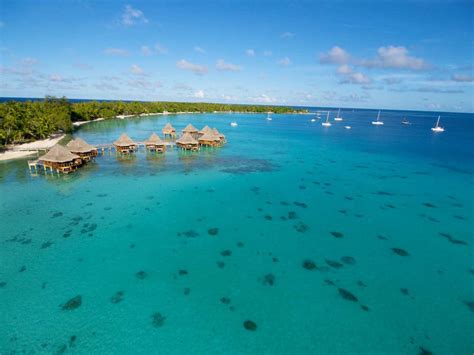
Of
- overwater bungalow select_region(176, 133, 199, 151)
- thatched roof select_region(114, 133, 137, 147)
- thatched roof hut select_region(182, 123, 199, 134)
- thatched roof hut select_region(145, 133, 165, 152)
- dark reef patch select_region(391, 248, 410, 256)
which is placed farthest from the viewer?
thatched roof hut select_region(182, 123, 199, 134)

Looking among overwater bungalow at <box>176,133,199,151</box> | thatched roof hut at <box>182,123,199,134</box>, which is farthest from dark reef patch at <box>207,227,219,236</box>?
thatched roof hut at <box>182,123,199,134</box>

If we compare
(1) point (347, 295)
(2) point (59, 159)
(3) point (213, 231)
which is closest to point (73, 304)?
(3) point (213, 231)

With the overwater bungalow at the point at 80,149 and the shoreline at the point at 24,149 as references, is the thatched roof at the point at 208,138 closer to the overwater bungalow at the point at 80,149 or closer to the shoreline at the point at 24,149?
the overwater bungalow at the point at 80,149

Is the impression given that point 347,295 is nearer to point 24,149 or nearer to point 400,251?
point 400,251

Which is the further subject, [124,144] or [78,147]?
[124,144]

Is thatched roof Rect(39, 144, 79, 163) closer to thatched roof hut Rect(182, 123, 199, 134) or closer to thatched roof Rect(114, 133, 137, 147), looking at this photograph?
thatched roof Rect(114, 133, 137, 147)

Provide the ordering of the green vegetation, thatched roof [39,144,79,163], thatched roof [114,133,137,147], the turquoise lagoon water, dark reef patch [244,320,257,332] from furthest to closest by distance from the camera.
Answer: the green vegetation < thatched roof [114,133,137,147] < thatched roof [39,144,79,163] < dark reef patch [244,320,257,332] < the turquoise lagoon water

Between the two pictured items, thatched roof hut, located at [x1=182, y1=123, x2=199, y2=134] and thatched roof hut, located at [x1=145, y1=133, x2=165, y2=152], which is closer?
thatched roof hut, located at [x1=145, y1=133, x2=165, y2=152]
